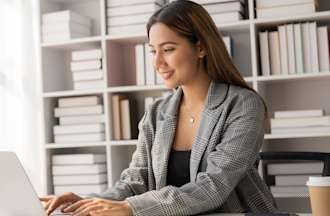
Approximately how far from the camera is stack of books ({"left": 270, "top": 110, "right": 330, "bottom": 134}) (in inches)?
117

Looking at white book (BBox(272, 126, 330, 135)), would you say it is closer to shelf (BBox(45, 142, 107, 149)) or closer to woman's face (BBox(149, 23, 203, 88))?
shelf (BBox(45, 142, 107, 149))

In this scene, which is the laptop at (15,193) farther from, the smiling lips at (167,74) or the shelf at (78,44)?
the shelf at (78,44)

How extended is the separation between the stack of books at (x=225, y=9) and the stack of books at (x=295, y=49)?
0.59ft

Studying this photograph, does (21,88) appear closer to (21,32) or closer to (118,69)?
(21,32)

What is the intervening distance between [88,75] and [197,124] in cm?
165

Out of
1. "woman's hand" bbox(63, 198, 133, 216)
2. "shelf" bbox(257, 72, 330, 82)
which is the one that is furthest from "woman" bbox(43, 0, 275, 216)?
"shelf" bbox(257, 72, 330, 82)

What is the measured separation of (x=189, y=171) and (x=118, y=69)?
1811mm

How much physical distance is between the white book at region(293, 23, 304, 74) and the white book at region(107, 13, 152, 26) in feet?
2.78

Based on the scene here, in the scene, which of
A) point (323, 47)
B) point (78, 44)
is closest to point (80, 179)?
point (78, 44)

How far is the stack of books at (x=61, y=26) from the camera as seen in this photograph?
3.42 m

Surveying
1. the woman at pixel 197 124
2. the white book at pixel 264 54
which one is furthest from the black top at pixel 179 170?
the white book at pixel 264 54

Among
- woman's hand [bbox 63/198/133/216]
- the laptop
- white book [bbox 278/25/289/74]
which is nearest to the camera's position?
the laptop

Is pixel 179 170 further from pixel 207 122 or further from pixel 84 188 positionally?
pixel 84 188

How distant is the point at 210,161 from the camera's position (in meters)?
1.63
